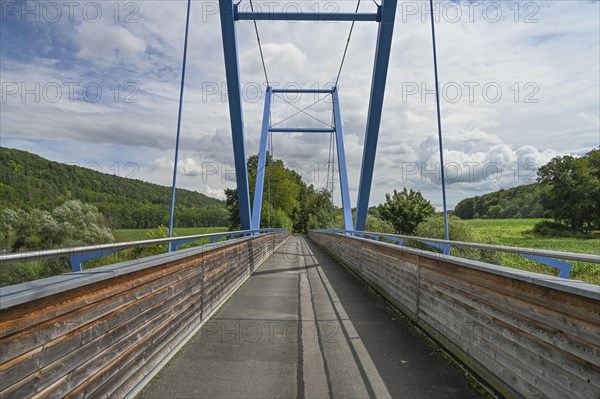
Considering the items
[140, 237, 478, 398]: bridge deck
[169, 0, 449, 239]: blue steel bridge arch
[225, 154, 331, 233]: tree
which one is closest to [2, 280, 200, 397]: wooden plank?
[140, 237, 478, 398]: bridge deck

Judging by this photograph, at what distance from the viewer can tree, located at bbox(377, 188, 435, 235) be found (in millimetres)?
52281

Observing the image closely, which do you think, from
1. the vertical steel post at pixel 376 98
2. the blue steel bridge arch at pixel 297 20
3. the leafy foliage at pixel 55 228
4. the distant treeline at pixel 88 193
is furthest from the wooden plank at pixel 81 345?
the distant treeline at pixel 88 193

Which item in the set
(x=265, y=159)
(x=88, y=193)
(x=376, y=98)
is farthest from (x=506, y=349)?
(x=88, y=193)

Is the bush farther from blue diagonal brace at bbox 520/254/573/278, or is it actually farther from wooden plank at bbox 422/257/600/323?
blue diagonal brace at bbox 520/254/573/278

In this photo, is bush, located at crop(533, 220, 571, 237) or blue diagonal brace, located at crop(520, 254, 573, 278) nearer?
blue diagonal brace, located at crop(520, 254, 573, 278)

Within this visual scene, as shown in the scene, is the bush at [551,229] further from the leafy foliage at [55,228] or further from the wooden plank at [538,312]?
the wooden plank at [538,312]

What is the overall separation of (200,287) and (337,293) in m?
3.15

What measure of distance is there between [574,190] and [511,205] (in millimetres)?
25107

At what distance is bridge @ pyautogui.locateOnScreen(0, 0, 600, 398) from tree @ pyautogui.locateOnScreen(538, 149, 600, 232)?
50202mm

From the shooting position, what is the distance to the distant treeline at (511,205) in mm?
54719

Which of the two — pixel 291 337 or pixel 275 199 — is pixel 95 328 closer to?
pixel 291 337

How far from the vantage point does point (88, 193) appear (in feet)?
175

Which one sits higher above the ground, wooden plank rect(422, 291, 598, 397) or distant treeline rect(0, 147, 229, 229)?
distant treeline rect(0, 147, 229, 229)

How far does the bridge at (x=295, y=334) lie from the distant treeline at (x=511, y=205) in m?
49.0
